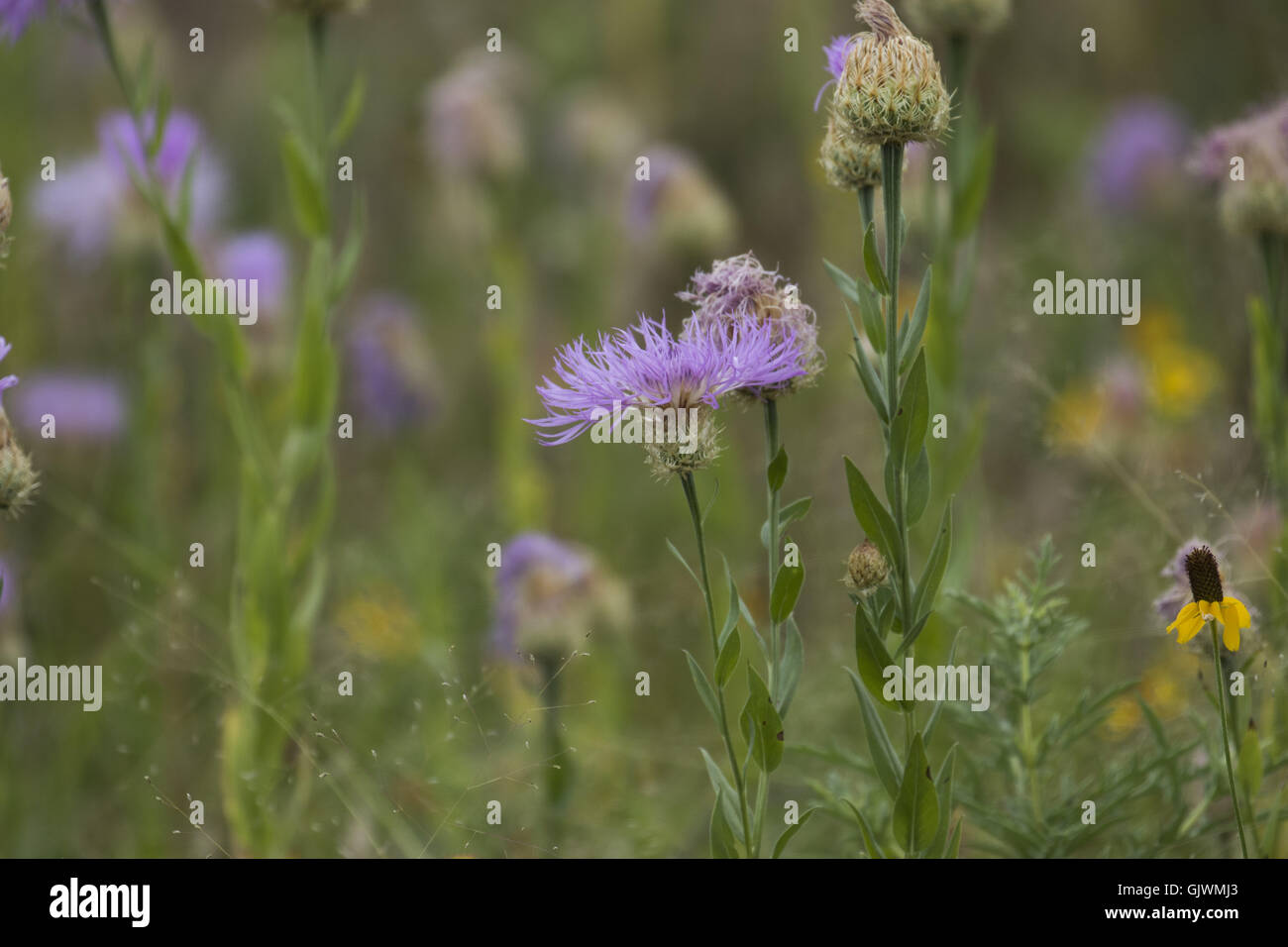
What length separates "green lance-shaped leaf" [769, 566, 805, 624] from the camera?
67.0 inches

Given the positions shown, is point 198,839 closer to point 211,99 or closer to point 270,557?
point 270,557

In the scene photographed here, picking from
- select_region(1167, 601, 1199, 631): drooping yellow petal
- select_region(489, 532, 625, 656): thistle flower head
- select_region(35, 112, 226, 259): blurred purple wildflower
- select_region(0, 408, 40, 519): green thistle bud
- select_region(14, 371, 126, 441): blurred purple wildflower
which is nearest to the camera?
select_region(0, 408, 40, 519): green thistle bud

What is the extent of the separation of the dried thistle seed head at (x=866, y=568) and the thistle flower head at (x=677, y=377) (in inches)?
9.3

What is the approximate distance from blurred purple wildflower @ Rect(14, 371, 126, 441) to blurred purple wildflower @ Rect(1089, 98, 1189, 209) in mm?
3789

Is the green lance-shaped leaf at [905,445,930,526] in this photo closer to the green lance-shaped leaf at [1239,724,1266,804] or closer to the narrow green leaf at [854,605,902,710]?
the narrow green leaf at [854,605,902,710]

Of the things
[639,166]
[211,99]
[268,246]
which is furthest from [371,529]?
[211,99]

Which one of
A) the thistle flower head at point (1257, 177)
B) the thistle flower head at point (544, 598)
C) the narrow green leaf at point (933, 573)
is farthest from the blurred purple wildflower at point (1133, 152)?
the narrow green leaf at point (933, 573)

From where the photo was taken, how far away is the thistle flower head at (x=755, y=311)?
178cm

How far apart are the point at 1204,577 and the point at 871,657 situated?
500 millimetres

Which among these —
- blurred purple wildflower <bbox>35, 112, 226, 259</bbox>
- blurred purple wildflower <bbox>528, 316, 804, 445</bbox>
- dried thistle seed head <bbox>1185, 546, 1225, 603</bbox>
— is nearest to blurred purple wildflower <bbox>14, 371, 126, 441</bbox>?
blurred purple wildflower <bbox>35, 112, 226, 259</bbox>

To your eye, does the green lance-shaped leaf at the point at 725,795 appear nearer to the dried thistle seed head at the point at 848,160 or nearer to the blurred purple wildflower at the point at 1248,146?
the dried thistle seed head at the point at 848,160

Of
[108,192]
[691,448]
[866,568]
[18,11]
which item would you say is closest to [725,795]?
[866,568]

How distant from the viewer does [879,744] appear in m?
1.75

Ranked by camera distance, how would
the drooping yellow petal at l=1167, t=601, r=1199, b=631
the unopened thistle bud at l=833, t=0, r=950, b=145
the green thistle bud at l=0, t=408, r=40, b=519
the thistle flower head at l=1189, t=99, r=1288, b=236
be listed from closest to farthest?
the unopened thistle bud at l=833, t=0, r=950, b=145 < the green thistle bud at l=0, t=408, r=40, b=519 < the drooping yellow petal at l=1167, t=601, r=1199, b=631 < the thistle flower head at l=1189, t=99, r=1288, b=236
